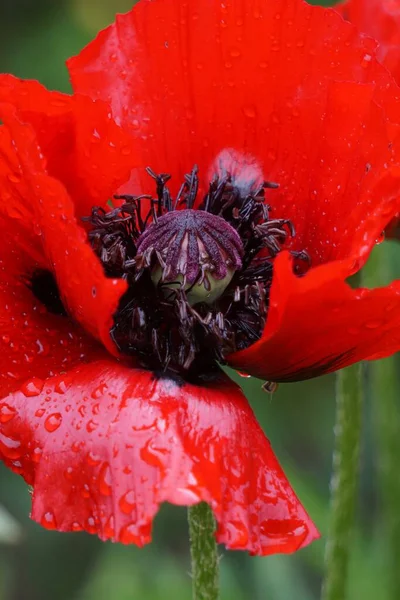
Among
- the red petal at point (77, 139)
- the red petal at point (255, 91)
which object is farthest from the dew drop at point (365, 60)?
the red petal at point (77, 139)

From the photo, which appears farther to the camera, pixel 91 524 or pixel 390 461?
pixel 390 461

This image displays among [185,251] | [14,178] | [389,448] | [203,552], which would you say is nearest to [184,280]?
[185,251]

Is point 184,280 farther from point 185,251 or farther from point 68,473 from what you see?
point 68,473

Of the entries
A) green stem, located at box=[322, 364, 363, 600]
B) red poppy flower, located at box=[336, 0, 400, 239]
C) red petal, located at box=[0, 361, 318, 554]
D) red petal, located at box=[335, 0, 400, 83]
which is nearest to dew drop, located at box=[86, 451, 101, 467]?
red petal, located at box=[0, 361, 318, 554]

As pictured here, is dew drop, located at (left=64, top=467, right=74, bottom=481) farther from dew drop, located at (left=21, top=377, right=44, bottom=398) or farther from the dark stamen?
the dark stamen

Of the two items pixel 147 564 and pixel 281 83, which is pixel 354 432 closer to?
pixel 281 83

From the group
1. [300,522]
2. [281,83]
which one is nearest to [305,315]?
[300,522]

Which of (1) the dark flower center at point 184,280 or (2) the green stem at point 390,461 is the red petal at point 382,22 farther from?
(2) the green stem at point 390,461
